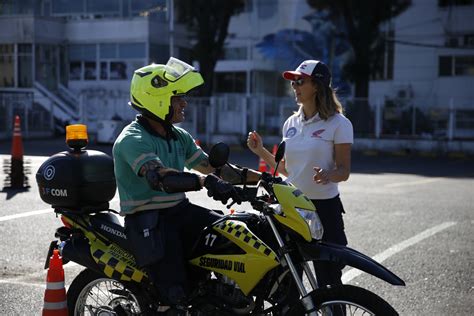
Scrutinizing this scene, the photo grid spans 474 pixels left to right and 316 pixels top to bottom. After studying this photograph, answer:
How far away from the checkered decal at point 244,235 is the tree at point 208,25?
2651 cm

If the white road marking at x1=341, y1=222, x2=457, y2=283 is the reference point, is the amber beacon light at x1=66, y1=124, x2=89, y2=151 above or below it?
above

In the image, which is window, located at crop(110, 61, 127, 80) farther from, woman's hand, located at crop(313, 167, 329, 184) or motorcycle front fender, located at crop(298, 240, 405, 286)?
motorcycle front fender, located at crop(298, 240, 405, 286)

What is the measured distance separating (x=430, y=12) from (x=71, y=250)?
32.8 m

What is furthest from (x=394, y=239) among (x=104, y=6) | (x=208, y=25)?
(x=104, y=6)

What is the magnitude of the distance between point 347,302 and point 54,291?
1841 mm

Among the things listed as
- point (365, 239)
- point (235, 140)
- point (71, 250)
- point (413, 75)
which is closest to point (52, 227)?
point (365, 239)

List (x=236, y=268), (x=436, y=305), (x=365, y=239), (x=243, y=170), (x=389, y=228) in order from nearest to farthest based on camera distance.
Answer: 1. (x=236, y=268)
2. (x=243, y=170)
3. (x=436, y=305)
4. (x=365, y=239)
5. (x=389, y=228)

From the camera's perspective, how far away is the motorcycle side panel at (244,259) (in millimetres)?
3629

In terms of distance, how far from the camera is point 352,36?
92.1 ft

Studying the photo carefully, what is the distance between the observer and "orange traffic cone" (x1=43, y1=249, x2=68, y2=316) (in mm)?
4129

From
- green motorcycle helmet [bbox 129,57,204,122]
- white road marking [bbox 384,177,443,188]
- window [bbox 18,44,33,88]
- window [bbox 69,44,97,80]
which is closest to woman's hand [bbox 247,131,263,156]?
green motorcycle helmet [bbox 129,57,204,122]

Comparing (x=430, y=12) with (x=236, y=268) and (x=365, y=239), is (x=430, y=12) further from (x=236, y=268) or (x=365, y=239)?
(x=236, y=268)

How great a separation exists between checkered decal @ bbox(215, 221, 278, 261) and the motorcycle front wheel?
0.31 m

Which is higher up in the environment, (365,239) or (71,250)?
(71,250)
